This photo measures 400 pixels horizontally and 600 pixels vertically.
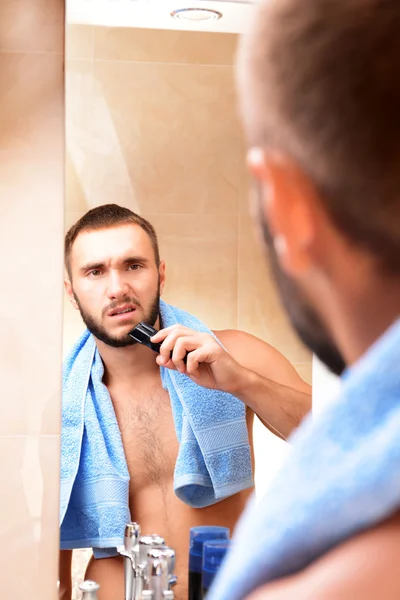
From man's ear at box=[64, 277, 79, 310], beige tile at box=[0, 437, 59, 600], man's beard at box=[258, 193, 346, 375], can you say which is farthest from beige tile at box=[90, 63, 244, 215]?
man's beard at box=[258, 193, 346, 375]

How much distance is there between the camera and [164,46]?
3.75 ft

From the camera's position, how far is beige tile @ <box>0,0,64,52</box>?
1.16 meters

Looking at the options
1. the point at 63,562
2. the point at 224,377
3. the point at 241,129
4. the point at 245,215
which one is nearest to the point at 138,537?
the point at 63,562

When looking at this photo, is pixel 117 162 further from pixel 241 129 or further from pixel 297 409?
pixel 297 409

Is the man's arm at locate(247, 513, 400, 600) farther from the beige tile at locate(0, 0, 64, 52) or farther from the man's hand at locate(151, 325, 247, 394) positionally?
the beige tile at locate(0, 0, 64, 52)

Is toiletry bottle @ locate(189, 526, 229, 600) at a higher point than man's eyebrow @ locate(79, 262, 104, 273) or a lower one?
lower

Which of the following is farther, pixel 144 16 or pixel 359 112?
pixel 144 16

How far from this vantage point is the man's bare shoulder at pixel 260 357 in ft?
3.76

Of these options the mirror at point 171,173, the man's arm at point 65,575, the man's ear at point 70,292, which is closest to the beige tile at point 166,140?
the mirror at point 171,173

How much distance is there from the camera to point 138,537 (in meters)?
1.09

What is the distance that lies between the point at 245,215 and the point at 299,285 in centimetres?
82

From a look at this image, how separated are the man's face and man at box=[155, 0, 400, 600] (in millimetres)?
801

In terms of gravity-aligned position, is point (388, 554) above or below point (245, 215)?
below

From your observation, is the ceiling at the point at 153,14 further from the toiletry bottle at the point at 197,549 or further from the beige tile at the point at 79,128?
the toiletry bottle at the point at 197,549
